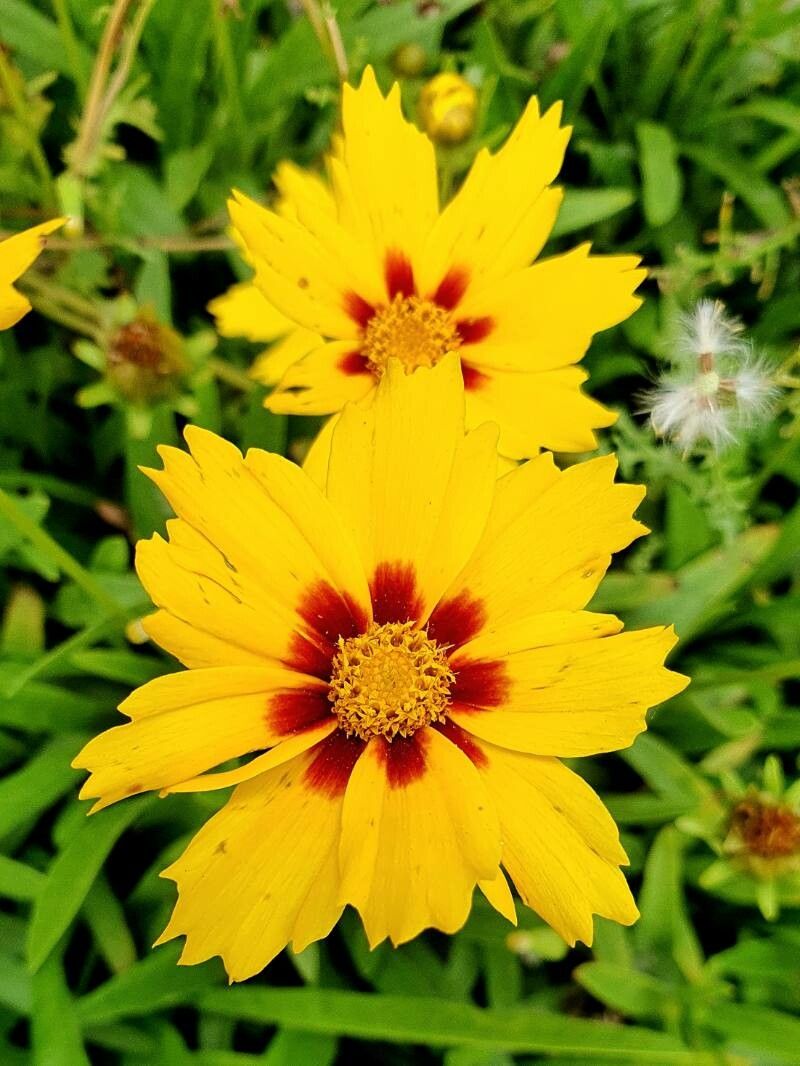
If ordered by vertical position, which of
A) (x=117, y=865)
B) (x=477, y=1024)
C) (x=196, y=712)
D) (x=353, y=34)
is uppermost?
(x=353, y=34)

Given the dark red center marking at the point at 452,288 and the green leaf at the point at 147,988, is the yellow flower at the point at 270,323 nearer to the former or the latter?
the dark red center marking at the point at 452,288

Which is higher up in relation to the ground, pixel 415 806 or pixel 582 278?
A: pixel 582 278

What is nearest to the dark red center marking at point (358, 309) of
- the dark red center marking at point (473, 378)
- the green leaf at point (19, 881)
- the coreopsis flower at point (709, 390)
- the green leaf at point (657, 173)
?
the dark red center marking at point (473, 378)

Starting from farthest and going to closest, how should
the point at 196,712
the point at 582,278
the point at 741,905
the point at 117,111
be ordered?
1. the point at 741,905
2. the point at 117,111
3. the point at 582,278
4. the point at 196,712

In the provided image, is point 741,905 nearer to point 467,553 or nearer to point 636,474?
point 636,474

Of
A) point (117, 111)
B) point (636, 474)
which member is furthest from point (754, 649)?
point (117, 111)

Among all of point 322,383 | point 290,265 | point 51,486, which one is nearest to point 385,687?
point 322,383

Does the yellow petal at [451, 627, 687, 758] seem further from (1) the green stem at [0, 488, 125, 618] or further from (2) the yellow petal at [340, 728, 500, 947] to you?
(1) the green stem at [0, 488, 125, 618]
